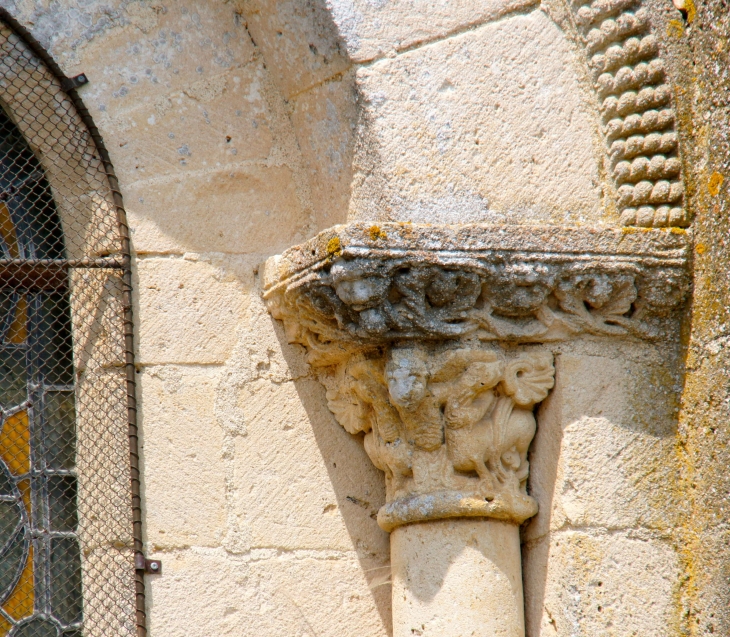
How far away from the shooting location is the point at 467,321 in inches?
89.7

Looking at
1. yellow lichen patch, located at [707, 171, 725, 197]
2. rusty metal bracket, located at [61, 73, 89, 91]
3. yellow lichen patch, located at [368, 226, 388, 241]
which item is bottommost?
yellow lichen patch, located at [368, 226, 388, 241]

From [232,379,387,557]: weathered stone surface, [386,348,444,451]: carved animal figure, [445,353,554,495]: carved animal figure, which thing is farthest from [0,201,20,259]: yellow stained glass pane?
[445,353,554,495]: carved animal figure

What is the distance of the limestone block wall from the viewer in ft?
7.39

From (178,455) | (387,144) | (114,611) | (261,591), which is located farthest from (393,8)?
(114,611)

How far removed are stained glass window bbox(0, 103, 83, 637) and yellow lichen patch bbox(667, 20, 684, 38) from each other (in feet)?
5.55

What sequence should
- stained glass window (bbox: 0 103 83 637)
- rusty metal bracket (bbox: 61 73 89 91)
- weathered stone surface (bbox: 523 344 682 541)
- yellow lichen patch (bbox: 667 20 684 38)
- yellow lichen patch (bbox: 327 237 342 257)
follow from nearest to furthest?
yellow lichen patch (bbox: 327 237 342 257), weathered stone surface (bbox: 523 344 682 541), yellow lichen patch (bbox: 667 20 684 38), stained glass window (bbox: 0 103 83 637), rusty metal bracket (bbox: 61 73 89 91)

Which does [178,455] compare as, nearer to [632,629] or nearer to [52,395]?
[52,395]

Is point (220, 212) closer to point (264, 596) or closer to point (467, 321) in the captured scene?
point (467, 321)

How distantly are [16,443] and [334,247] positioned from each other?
3.53ft

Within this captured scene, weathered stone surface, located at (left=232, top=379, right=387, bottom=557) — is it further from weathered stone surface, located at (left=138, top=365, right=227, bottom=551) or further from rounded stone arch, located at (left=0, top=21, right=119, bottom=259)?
rounded stone arch, located at (left=0, top=21, right=119, bottom=259)

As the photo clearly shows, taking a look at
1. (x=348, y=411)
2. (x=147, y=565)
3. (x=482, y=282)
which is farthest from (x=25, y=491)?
(x=482, y=282)

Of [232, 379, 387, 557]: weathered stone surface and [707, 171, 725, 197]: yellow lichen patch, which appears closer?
[707, 171, 725, 197]: yellow lichen patch

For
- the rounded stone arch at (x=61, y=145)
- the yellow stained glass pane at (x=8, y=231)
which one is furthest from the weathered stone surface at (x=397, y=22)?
the yellow stained glass pane at (x=8, y=231)

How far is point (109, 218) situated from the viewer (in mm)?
2605
